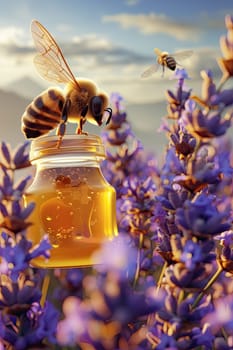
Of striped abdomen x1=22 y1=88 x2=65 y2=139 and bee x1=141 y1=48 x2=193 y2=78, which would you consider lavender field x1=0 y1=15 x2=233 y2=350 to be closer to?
striped abdomen x1=22 y1=88 x2=65 y2=139

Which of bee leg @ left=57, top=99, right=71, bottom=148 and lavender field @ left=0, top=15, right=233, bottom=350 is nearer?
lavender field @ left=0, top=15, right=233, bottom=350

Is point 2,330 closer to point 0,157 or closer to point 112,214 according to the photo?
point 0,157

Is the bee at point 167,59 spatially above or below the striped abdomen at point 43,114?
above

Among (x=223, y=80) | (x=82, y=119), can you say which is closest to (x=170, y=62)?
(x=82, y=119)

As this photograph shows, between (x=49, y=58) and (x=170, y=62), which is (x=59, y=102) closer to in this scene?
(x=49, y=58)

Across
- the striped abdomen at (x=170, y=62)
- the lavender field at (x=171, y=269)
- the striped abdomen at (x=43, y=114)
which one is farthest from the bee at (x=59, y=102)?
the striped abdomen at (x=170, y=62)

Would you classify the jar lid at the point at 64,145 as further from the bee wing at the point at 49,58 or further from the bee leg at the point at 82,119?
the bee wing at the point at 49,58

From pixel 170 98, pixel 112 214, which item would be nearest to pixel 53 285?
pixel 112 214

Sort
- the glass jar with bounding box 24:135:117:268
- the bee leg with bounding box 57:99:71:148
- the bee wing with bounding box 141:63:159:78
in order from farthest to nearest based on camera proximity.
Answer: the bee wing with bounding box 141:63:159:78 < the bee leg with bounding box 57:99:71:148 < the glass jar with bounding box 24:135:117:268

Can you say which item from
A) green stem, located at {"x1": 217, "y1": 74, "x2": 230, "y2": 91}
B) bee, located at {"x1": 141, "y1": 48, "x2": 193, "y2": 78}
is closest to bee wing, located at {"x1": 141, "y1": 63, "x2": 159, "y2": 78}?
bee, located at {"x1": 141, "y1": 48, "x2": 193, "y2": 78}
